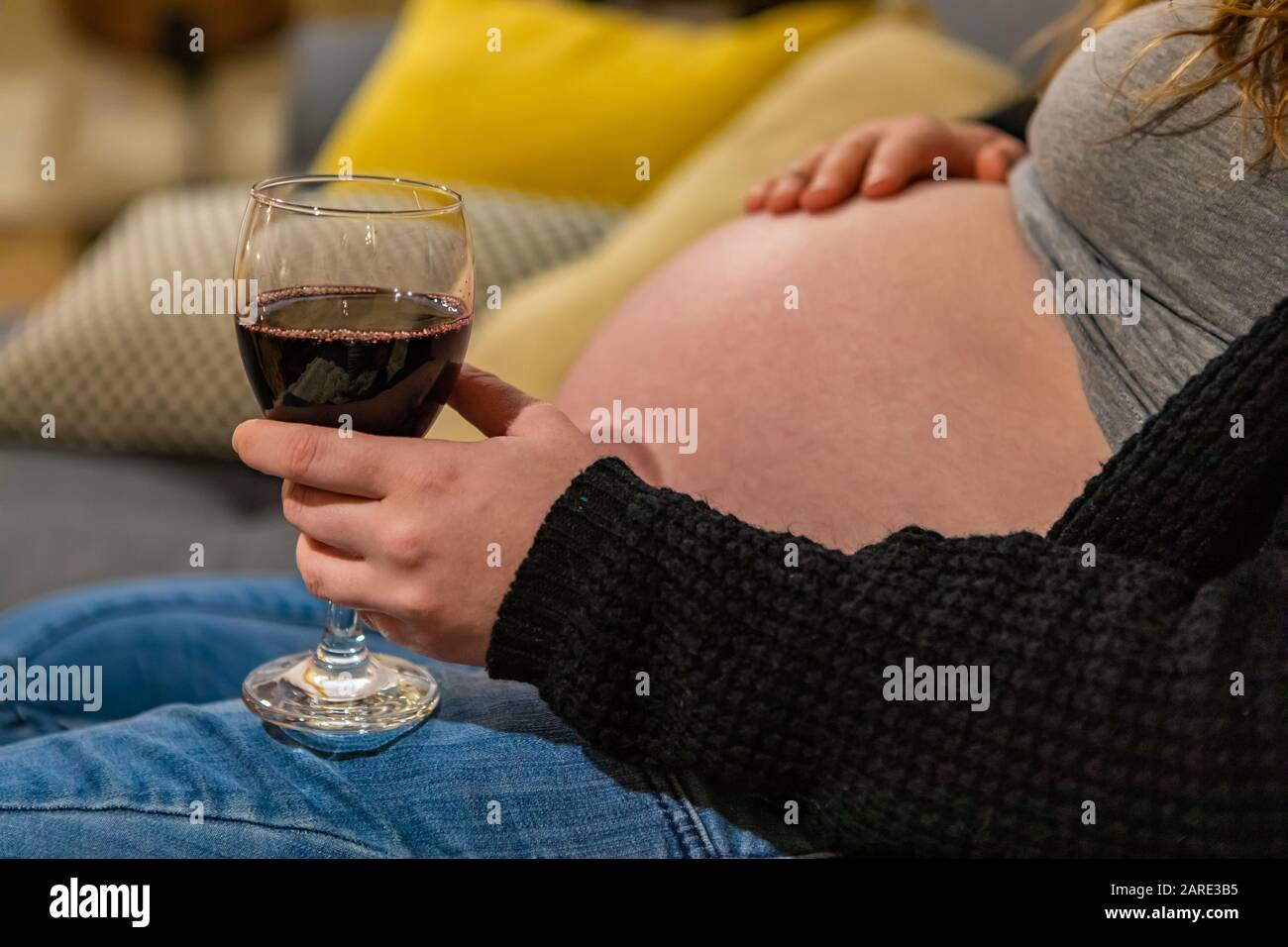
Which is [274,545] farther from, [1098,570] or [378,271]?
[1098,570]

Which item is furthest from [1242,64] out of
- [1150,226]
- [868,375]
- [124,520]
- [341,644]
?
[124,520]

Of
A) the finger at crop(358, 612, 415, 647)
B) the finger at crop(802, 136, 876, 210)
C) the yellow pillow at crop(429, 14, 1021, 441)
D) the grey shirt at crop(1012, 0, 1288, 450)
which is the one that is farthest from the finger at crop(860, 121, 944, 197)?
the finger at crop(358, 612, 415, 647)

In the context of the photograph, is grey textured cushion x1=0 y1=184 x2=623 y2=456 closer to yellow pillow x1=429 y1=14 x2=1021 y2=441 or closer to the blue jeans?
yellow pillow x1=429 y1=14 x2=1021 y2=441

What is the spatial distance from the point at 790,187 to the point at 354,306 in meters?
0.50

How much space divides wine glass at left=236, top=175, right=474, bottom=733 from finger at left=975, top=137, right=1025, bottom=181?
55 centimetres

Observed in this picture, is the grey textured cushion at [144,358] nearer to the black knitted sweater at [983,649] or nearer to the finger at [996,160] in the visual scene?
the finger at [996,160]

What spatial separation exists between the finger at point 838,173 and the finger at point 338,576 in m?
0.52

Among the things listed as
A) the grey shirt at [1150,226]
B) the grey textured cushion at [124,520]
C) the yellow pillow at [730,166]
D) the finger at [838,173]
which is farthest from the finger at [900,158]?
the grey textured cushion at [124,520]

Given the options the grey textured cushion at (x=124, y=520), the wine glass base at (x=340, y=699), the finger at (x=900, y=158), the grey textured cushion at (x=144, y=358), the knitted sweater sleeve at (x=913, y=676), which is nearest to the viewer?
the knitted sweater sleeve at (x=913, y=676)

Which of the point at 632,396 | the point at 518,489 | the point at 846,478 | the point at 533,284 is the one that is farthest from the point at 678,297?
the point at 533,284

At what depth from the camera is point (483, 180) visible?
5.82ft

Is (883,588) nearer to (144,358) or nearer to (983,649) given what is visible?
(983,649)

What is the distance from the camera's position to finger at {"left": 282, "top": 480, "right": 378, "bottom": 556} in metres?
0.60

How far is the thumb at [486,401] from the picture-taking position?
2.24 feet
